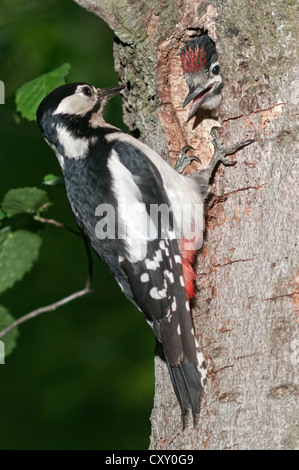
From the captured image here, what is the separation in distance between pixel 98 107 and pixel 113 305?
262 cm

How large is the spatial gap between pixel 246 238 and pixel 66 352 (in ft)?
10.3

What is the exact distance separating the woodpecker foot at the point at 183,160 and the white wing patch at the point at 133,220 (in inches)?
12.3

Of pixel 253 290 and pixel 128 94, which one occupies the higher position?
pixel 128 94

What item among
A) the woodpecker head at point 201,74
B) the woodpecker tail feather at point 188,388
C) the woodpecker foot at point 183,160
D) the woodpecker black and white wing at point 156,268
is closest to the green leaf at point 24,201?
the woodpecker black and white wing at point 156,268

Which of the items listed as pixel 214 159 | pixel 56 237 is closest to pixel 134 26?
pixel 214 159

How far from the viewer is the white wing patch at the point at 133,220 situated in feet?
10.1

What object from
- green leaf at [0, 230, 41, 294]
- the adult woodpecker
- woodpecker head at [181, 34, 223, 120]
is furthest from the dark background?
the adult woodpecker

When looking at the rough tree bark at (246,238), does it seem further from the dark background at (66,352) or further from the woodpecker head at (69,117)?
the dark background at (66,352)

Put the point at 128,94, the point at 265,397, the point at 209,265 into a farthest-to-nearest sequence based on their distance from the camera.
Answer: the point at 128,94 < the point at 209,265 < the point at 265,397

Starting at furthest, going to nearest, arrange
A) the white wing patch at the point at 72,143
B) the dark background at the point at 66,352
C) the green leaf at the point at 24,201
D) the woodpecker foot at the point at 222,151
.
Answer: the dark background at the point at 66,352 → the green leaf at the point at 24,201 → the white wing patch at the point at 72,143 → the woodpecker foot at the point at 222,151

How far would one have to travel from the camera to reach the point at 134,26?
319 centimetres

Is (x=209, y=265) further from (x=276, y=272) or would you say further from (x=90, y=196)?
(x=90, y=196)

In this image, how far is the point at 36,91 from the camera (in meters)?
3.53

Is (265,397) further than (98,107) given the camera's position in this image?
No
